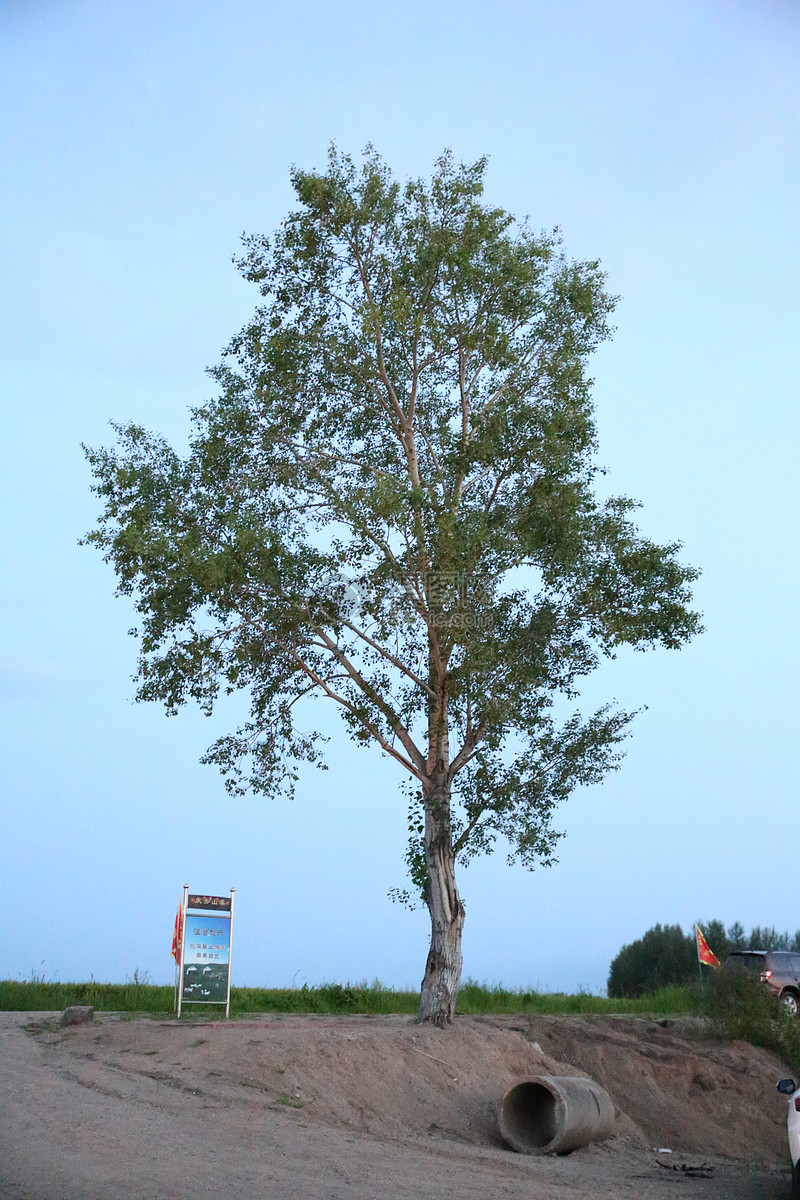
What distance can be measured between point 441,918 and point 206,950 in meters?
3.60

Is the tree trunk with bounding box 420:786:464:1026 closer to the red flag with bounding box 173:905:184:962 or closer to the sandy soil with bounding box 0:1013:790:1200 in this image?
the sandy soil with bounding box 0:1013:790:1200

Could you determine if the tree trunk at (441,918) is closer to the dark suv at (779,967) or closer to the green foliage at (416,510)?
the green foliage at (416,510)

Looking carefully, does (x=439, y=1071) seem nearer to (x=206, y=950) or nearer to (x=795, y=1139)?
(x=206, y=950)

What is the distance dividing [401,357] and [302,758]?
694 cm

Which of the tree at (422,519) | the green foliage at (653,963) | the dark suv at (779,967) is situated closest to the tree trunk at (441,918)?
the tree at (422,519)

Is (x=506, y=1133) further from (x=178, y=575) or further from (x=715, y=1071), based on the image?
(x=178, y=575)

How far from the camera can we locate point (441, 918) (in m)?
15.4

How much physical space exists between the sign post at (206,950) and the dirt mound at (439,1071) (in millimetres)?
773

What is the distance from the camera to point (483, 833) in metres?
16.0

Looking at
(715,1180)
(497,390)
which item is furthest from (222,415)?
(715,1180)

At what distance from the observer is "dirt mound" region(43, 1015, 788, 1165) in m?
11.7

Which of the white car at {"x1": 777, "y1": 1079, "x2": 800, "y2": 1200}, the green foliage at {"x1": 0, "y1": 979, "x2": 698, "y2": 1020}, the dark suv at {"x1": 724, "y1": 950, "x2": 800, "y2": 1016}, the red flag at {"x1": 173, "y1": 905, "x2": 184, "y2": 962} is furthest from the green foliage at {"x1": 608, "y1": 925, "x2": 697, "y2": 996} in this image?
the white car at {"x1": 777, "y1": 1079, "x2": 800, "y2": 1200}

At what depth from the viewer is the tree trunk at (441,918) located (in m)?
15.0

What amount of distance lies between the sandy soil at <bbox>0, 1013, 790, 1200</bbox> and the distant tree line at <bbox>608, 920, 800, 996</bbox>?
13400 millimetres
